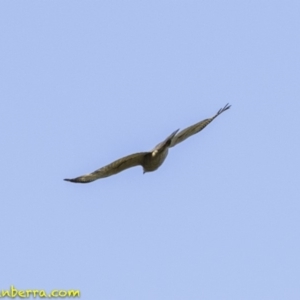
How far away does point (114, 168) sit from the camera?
21.5 metres

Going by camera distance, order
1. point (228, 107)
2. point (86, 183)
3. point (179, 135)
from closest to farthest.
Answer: point (86, 183) < point (179, 135) < point (228, 107)

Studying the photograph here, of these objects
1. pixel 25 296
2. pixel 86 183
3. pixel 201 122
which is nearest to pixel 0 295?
pixel 25 296

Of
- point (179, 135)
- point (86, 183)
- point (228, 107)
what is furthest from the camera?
point (228, 107)

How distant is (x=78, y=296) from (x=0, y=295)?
7.64ft

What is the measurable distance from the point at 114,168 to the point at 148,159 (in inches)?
54.7

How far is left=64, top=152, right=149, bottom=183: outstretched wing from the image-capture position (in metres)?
21.2

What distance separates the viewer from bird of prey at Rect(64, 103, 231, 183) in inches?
838

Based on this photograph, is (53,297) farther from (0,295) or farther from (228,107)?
(228,107)

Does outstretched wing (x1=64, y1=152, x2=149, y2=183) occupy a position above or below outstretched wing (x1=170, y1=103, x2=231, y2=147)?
below

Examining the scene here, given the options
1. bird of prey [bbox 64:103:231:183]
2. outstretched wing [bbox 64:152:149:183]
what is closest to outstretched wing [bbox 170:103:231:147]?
bird of prey [bbox 64:103:231:183]

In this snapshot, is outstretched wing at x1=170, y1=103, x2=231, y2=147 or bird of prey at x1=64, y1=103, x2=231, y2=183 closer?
bird of prey at x1=64, y1=103, x2=231, y2=183

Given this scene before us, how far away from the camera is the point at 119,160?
21.5 metres

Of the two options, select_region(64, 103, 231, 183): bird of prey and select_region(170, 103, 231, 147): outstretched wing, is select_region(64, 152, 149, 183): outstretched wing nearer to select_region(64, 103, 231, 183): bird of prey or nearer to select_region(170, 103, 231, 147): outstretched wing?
select_region(64, 103, 231, 183): bird of prey

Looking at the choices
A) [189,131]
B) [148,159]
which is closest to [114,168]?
[148,159]
